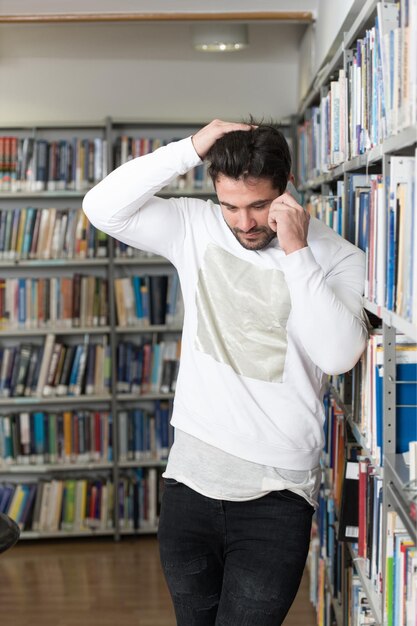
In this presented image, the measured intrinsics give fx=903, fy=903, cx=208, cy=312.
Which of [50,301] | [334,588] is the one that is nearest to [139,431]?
[50,301]

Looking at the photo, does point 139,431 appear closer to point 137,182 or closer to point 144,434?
point 144,434

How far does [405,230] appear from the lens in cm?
166

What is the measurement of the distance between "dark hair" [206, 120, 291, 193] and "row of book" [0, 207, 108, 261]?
2.88 m

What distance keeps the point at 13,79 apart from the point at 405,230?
153 inches

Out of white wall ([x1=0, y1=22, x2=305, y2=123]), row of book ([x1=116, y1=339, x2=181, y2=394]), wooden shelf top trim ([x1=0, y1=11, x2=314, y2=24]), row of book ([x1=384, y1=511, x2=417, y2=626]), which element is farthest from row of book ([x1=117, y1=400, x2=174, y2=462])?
row of book ([x1=384, y1=511, x2=417, y2=626])

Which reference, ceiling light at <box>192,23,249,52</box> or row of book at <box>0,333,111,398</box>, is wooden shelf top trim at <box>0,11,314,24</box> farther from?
row of book at <box>0,333,111,398</box>

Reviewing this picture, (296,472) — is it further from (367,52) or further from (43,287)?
(43,287)

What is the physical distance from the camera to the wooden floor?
3.79m

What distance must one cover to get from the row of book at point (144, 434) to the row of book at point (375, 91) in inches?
76.6

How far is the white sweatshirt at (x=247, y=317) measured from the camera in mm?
1900

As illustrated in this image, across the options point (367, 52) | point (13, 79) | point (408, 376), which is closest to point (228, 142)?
point (367, 52)

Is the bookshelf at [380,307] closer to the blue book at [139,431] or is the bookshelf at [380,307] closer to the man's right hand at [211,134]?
the man's right hand at [211,134]

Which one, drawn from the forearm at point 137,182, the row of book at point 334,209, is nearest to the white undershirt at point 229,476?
the forearm at point 137,182

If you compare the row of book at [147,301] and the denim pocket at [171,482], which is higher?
the row of book at [147,301]
